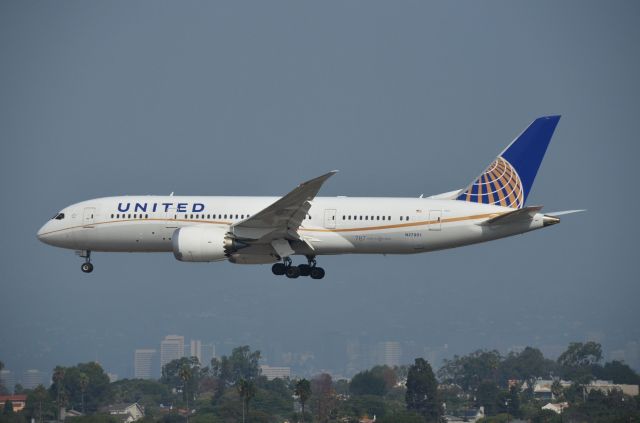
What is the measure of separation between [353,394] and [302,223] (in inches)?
2369

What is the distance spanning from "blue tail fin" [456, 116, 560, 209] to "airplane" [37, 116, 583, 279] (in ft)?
0.23

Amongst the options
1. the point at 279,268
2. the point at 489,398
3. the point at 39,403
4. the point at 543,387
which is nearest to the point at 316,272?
the point at 279,268

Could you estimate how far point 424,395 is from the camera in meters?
97.9

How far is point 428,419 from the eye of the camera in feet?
312

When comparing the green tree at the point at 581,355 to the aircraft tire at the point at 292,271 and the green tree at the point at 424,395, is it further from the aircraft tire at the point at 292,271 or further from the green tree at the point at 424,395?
the aircraft tire at the point at 292,271

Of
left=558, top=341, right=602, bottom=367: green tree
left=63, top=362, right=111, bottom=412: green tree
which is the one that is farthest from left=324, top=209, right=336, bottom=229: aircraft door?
left=558, top=341, right=602, bottom=367: green tree

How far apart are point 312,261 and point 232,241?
18.1ft

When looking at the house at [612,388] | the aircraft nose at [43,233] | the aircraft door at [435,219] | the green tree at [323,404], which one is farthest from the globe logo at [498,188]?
the house at [612,388]

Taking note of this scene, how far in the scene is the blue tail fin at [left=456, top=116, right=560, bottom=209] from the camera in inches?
2443

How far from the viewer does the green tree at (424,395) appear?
96250 mm

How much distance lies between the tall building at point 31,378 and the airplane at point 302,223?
81.7m

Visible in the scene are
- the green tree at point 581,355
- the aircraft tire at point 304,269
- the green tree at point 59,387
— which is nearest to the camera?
the aircraft tire at point 304,269

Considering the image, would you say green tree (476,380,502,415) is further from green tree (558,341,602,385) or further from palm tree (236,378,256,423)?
palm tree (236,378,256,423)

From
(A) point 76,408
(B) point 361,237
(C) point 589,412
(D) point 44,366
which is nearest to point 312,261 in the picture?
(B) point 361,237
